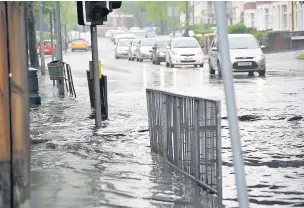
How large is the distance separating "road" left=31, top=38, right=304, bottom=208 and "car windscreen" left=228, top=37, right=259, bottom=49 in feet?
36.6

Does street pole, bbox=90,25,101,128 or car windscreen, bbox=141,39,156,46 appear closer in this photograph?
street pole, bbox=90,25,101,128

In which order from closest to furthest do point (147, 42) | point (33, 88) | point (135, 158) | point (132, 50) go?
point (135, 158), point (33, 88), point (147, 42), point (132, 50)

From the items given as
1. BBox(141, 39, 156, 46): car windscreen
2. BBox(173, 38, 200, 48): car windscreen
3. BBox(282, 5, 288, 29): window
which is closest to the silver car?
BBox(173, 38, 200, 48): car windscreen

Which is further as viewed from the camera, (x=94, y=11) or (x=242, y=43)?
(x=242, y=43)

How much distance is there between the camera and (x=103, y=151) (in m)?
15.0

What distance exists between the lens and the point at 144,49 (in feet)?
201

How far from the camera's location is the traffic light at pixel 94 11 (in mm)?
18188

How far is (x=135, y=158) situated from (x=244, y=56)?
24036 mm

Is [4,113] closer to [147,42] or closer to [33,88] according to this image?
[33,88]

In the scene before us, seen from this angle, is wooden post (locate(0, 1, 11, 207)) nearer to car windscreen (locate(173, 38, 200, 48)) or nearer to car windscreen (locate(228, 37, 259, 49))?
car windscreen (locate(228, 37, 259, 49))

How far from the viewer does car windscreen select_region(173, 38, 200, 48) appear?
160 feet

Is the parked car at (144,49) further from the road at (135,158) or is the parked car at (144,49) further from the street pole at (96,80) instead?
the street pole at (96,80)

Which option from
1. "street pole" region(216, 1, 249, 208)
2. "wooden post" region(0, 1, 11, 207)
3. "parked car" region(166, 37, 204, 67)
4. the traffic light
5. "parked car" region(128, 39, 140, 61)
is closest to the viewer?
"street pole" region(216, 1, 249, 208)

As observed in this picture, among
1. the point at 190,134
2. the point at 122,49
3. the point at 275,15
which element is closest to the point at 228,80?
the point at 190,134
